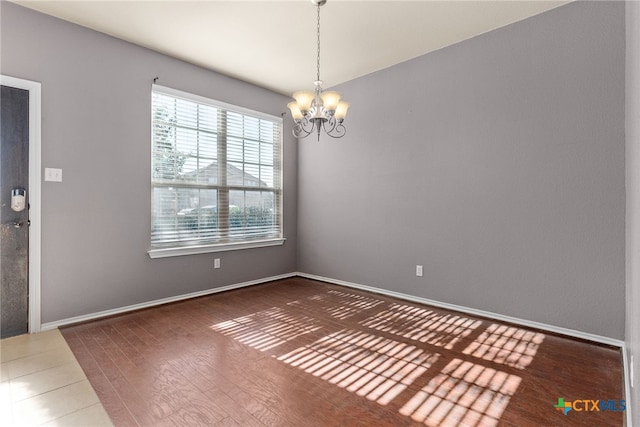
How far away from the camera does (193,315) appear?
10.7ft

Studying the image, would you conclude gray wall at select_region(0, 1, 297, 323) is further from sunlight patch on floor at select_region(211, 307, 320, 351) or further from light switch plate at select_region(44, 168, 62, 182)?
sunlight patch on floor at select_region(211, 307, 320, 351)

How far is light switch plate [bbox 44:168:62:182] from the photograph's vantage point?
2.86m

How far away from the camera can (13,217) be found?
271 centimetres

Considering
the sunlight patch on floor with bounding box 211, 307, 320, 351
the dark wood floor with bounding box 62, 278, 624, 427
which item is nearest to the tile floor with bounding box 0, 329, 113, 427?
the dark wood floor with bounding box 62, 278, 624, 427

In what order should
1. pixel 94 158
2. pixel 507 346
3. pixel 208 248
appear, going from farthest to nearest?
pixel 208 248
pixel 94 158
pixel 507 346

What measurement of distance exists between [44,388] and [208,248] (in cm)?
214

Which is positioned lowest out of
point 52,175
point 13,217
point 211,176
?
point 13,217

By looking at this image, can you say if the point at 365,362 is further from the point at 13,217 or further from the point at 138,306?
the point at 13,217

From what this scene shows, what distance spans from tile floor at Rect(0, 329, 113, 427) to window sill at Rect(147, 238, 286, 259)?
117 centimetres

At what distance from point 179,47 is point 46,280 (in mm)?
2636

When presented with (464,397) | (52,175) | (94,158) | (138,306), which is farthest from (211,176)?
(464,397)

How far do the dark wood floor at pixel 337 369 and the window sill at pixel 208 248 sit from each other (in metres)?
0.65

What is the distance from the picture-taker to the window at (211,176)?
3.62m

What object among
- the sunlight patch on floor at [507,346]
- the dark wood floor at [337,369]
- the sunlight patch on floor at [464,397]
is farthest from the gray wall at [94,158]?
the sunlight patch on floor at [507,346]
